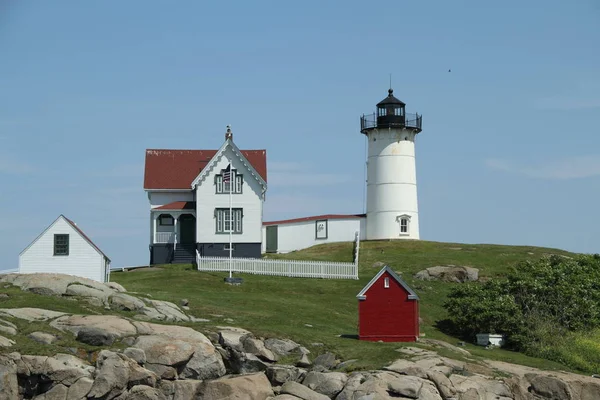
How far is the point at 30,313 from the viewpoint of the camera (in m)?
37.0

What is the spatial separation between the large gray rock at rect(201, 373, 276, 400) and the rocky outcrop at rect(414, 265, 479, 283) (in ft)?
86.7

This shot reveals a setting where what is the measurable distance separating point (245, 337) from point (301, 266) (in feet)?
72.0

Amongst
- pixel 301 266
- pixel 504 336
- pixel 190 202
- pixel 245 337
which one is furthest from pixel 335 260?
pixel 245 337

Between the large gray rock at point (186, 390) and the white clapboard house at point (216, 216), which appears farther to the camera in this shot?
the white clapboard house at point (216, 216)

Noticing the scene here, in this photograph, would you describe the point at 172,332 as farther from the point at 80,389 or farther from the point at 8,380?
the point at 8,380

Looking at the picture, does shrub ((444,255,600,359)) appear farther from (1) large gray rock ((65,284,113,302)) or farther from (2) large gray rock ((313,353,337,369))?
(1) large gray rock ((65,284,113,302))

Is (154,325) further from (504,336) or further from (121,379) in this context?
(504,336)

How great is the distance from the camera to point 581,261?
56.9 meters

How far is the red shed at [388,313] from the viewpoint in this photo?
41.9 metres

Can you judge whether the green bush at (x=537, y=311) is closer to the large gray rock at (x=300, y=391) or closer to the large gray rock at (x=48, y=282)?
the large gray rock at (x=300, y=391)

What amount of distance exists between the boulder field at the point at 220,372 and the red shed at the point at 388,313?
302cm

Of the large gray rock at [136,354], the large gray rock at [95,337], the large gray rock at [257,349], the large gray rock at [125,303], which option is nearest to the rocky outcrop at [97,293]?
the large gray rock at [125,303]

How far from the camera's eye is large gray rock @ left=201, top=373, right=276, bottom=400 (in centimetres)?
3291

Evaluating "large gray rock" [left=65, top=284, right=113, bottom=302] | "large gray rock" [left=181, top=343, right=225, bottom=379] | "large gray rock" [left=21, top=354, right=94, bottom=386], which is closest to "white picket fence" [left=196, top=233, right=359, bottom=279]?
"large gray rock" [left=65, top=284, right=113, bottom=302]
